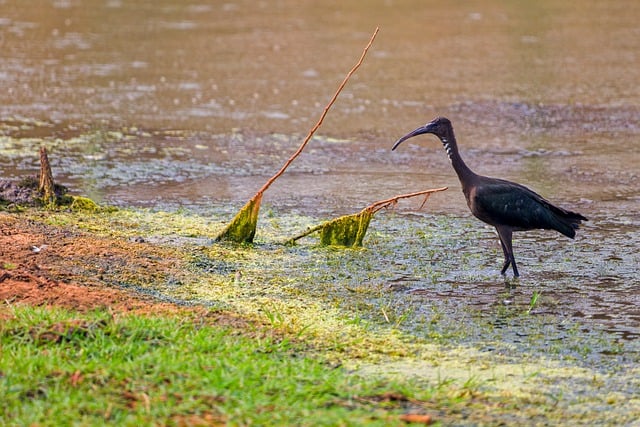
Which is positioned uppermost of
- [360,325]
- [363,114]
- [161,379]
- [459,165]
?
[459,165]

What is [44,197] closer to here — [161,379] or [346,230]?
[346,230]

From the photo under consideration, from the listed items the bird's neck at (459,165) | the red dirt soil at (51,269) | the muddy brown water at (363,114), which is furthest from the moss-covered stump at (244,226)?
the bird's neck at (459,165)

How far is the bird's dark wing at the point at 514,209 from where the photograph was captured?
25.8 feet

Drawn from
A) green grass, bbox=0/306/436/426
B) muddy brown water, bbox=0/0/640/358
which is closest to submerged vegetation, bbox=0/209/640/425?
green grass, bbox=0/306/436/426

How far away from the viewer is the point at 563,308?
278 inches

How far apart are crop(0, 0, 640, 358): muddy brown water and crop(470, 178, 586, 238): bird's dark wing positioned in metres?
0.35

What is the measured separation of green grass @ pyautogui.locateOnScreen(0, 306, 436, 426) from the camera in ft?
15.6

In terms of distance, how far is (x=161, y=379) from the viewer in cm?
508

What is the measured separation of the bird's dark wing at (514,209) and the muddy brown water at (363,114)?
35 centimetres

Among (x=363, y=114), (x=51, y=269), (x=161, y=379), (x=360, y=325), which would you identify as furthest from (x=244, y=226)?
(x=363, y=114)

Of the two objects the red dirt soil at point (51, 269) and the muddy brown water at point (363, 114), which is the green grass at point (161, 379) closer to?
the red dirt soil at point (51, 269)

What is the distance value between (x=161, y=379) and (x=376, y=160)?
712 cm

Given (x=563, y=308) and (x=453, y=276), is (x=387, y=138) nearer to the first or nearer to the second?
(x=453, y=276)

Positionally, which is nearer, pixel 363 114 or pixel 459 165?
pixel 459 165
